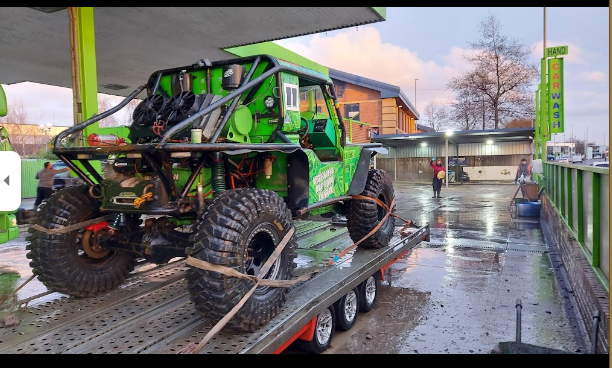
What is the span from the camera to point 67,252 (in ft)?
13.9

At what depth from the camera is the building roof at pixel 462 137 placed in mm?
24508

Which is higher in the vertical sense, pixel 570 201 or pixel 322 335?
pixel 570 201

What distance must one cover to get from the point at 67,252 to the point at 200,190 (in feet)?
4.90

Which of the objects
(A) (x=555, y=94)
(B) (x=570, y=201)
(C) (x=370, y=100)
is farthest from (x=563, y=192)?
(C) (x=370, y=100)

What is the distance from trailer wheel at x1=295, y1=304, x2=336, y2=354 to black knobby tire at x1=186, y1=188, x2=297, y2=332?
658mm

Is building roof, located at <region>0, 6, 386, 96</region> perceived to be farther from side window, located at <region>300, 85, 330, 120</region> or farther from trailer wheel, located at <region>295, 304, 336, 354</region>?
trailer wheel, located at <region>295, 304, 336, 354</region>

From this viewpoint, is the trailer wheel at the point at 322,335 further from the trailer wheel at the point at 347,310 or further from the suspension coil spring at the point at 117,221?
the suspension coil spring at the point at 117,221

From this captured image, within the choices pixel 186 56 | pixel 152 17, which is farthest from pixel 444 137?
pixel 152 17

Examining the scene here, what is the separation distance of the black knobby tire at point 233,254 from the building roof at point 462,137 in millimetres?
22889

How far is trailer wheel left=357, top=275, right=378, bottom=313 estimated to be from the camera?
5473 mm

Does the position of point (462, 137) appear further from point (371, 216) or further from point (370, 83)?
point (371, 216)

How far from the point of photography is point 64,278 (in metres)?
4.18
